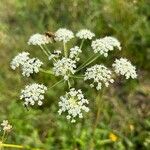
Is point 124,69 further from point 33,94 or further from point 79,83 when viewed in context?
point 79,83

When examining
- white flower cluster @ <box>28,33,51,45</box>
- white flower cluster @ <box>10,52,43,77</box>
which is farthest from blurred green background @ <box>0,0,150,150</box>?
white flower cluster @ <box>10,52,43,77</box>

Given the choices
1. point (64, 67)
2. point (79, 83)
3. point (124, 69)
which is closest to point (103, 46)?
point (124, 69)

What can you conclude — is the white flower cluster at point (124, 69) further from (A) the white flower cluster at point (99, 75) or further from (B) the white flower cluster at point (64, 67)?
(B) the white flower cluster at point (64, 67)

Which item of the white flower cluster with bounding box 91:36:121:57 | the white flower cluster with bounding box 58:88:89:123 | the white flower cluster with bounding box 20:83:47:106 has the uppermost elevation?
the white flower cluster with bounding box 91:36:121:57

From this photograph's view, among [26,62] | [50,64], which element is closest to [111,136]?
[50,64]

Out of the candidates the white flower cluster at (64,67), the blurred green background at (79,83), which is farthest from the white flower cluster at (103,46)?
the blurred green background at (79,83)

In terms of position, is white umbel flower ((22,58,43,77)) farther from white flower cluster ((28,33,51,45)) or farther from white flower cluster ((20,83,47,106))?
white flower cluster ((28,33,51,45))

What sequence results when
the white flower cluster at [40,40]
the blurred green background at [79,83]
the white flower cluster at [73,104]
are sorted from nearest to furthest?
the white flower cluster at [73,104]
the white flower cluster at [40,40]
the blurred green background at [79,83]

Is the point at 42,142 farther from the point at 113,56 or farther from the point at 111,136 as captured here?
the point at 113,56
